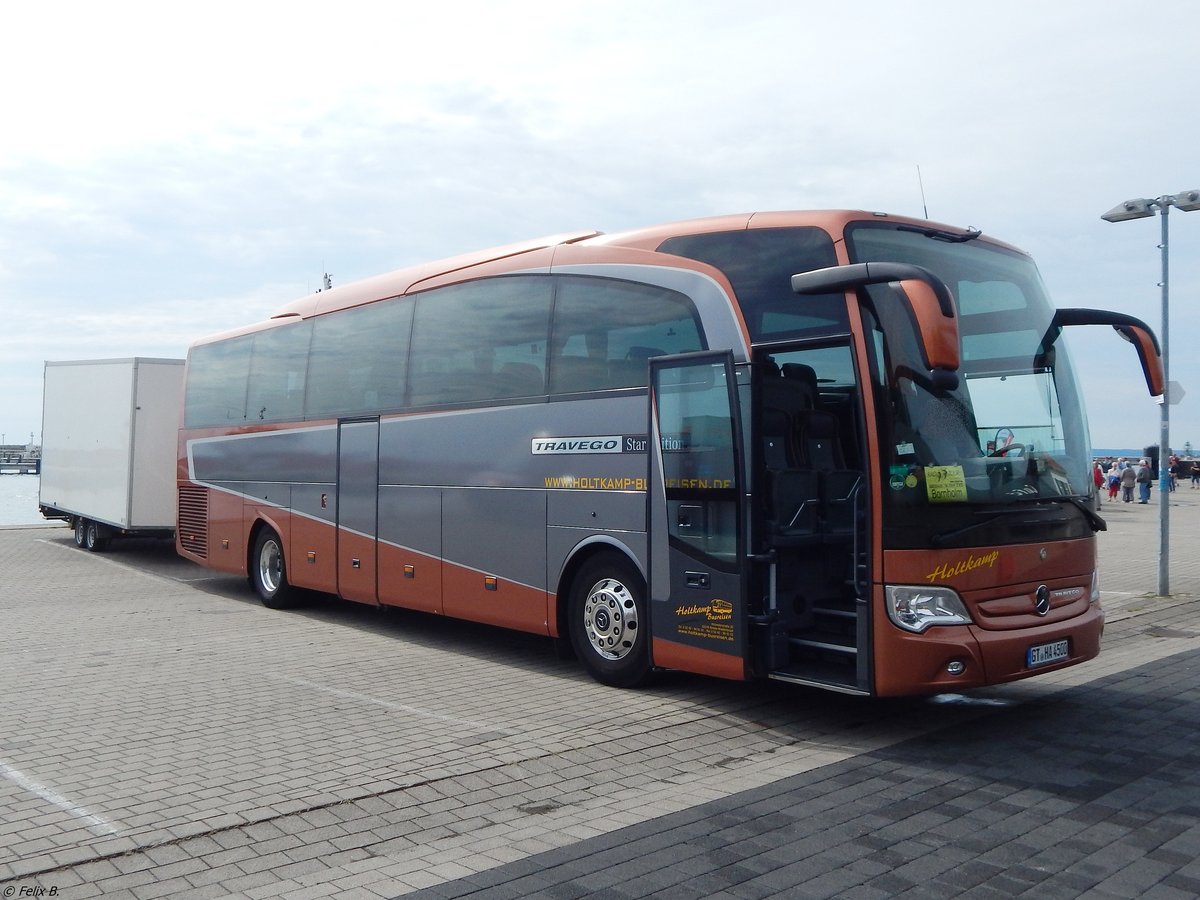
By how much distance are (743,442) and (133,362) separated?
1497 centimetres

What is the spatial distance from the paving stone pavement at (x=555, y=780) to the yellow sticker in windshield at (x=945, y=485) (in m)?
1.60

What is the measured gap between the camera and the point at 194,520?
16141mm

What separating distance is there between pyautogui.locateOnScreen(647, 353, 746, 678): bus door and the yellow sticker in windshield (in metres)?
1.29

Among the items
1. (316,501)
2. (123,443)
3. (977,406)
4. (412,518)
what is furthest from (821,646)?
(123,443)

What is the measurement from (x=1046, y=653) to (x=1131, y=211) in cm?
1053

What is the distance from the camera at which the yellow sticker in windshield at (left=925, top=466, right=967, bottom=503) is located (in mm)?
7102

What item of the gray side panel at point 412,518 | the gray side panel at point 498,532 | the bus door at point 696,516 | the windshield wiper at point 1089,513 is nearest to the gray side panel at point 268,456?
the gray side panel at point 412,518

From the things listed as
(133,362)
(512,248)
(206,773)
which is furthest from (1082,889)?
(133,362)

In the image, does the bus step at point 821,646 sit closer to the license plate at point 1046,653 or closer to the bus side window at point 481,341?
the license plate at point 1046,653

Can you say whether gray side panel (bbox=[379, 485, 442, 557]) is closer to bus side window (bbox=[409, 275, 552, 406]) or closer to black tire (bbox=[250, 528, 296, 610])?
bus side window (bbox=[409, 275, 552, 406])

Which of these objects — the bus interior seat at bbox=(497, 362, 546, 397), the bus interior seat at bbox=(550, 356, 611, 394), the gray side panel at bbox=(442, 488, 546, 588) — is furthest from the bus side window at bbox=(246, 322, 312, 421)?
the bus interior seat at bbox=(550, 356, 611, 394)

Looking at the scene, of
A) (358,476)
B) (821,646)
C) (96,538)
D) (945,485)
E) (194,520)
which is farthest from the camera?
(96,538)

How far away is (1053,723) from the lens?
7.80 metres

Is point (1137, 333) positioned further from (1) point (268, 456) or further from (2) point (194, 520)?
(2) point (194, 520)
